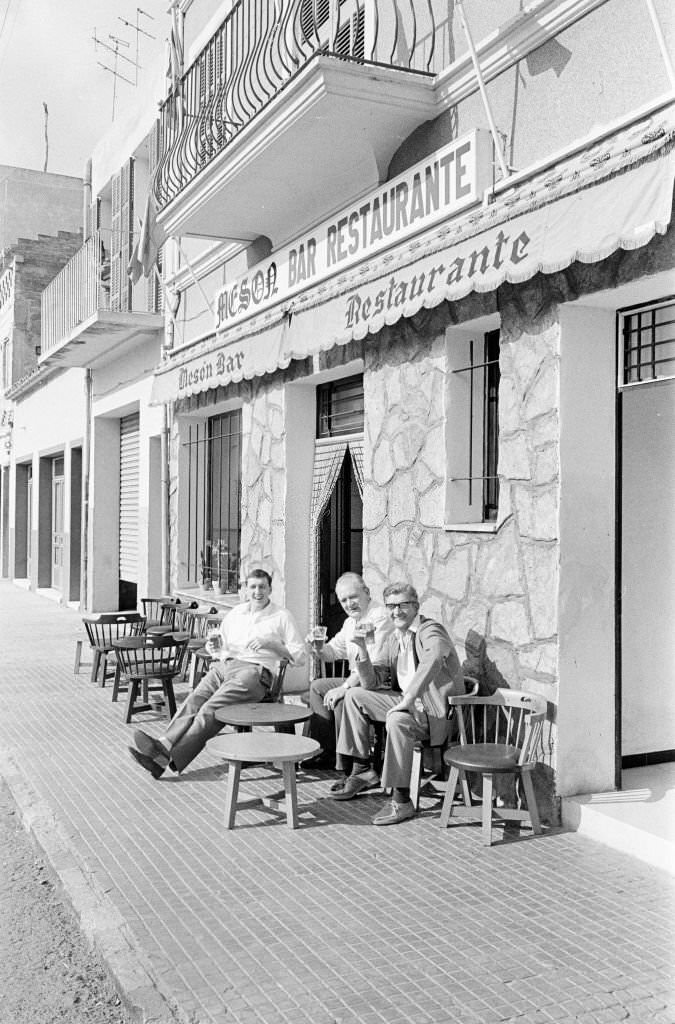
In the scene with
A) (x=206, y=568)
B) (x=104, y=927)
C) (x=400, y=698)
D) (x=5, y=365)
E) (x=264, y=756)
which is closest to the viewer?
(x=104, y=927)

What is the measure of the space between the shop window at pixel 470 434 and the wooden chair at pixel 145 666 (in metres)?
3.19

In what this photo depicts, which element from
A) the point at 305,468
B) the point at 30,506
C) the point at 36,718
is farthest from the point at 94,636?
the point at 30,506

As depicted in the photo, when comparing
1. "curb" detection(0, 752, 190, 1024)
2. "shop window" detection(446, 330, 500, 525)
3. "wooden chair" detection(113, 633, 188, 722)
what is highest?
"shop window" detection(446, 330, 500, 525)

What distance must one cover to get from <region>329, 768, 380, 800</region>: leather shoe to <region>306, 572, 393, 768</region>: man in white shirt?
0.34 metres

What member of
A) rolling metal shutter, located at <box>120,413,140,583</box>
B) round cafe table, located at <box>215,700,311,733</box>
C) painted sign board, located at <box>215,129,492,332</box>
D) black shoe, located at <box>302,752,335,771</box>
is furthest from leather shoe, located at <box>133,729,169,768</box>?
rolling metal shutter, located at <box>120,413,140,583</box>

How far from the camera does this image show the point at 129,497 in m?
15.9

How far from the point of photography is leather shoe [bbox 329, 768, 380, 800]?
5941mm

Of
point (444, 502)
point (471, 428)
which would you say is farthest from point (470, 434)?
point (444, 502)

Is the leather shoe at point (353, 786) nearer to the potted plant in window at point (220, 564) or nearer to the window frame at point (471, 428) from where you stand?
the window frame at point (471, 428)

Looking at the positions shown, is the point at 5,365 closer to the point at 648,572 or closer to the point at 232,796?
the point at 232,796

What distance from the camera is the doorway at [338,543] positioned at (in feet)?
30.7

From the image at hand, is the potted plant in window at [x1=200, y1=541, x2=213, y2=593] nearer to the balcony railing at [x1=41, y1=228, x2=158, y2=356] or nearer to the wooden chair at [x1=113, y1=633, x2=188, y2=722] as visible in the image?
the wooden chair at [x1=113, y1=633, x2=188, y2=722]

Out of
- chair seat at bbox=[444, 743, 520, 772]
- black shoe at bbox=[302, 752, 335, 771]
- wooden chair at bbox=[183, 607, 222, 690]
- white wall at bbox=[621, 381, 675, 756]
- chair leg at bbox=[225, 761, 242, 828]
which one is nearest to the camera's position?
chair seat at bbox=[444, 743, 520, 772]

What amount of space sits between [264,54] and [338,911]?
23.3ft
